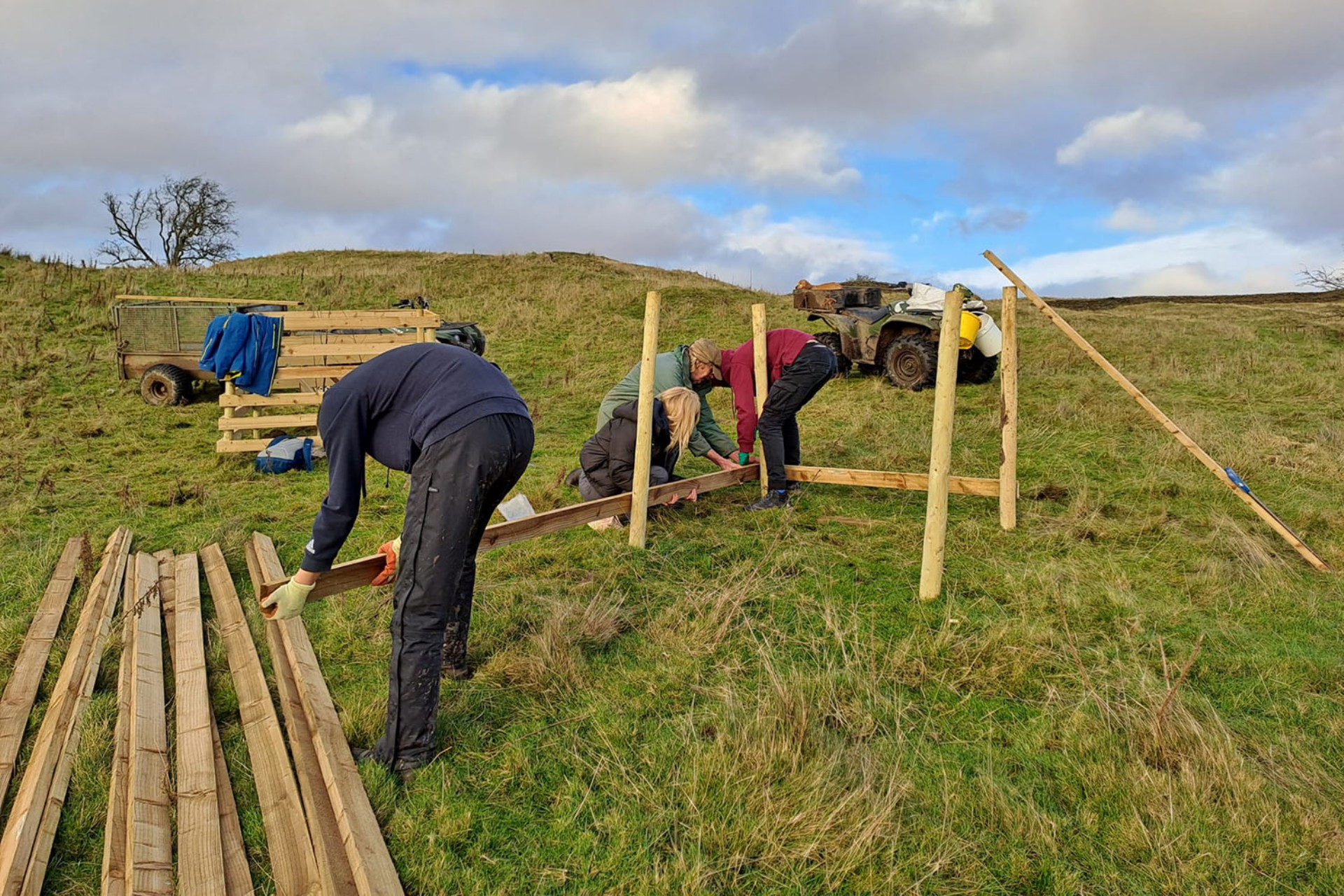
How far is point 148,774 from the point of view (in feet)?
9.32

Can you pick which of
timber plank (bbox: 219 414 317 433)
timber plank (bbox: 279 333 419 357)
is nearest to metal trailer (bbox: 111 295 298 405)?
timber plank (bbox: 279 333 419 357)

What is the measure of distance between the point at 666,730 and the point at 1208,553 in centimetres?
450

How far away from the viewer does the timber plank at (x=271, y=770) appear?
2.45 m

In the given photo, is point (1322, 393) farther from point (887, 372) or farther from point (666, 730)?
point (666, 730)

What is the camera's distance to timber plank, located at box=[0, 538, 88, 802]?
3240 millimetres

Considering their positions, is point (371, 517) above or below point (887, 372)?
below

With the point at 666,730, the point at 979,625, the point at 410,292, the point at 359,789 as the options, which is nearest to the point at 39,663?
the point at 359,789

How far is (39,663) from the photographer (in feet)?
12.9

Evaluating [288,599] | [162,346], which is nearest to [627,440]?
[288,599]

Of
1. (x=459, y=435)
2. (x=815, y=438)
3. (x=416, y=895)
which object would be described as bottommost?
(x=416, y=895)

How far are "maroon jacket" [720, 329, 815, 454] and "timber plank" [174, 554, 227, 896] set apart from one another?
14.2 ft

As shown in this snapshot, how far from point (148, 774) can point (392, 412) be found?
5.30ft

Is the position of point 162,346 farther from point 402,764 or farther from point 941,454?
point 941,454

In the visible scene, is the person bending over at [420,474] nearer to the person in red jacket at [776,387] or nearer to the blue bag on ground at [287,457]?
the person in red jacket at [776,387]
